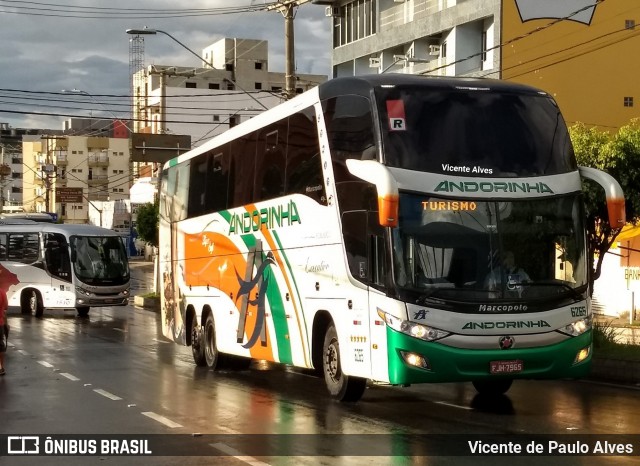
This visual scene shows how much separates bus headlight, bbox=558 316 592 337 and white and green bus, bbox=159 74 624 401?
0.02 metres

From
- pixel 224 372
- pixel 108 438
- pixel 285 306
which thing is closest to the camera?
pixel 108 438

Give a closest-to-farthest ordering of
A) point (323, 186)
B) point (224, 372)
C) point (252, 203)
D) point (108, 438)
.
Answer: point (108, 438), point (323, 186), point (252, 203), point (224, 372)

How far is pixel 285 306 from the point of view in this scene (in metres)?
16.9

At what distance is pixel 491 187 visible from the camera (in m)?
13.7

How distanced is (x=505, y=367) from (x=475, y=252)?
1344 mm

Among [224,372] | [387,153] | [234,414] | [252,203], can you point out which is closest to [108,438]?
[234,414]

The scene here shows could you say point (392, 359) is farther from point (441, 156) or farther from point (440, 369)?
point (441, 156)

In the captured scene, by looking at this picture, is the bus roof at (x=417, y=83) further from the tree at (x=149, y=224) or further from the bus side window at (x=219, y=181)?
the tree at (x=149, y=224)

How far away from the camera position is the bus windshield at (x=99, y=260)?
40.6m

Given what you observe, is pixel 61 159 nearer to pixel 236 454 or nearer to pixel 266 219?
pixel 266 219

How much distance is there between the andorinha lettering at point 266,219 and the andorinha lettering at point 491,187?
10.4 ft

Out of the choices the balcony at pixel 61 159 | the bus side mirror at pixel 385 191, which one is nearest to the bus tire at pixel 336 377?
the bus side mirror at pixel 385 191

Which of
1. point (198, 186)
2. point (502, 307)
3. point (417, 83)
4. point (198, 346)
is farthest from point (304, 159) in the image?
point (198, 346)

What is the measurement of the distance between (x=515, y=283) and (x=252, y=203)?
5.99m
